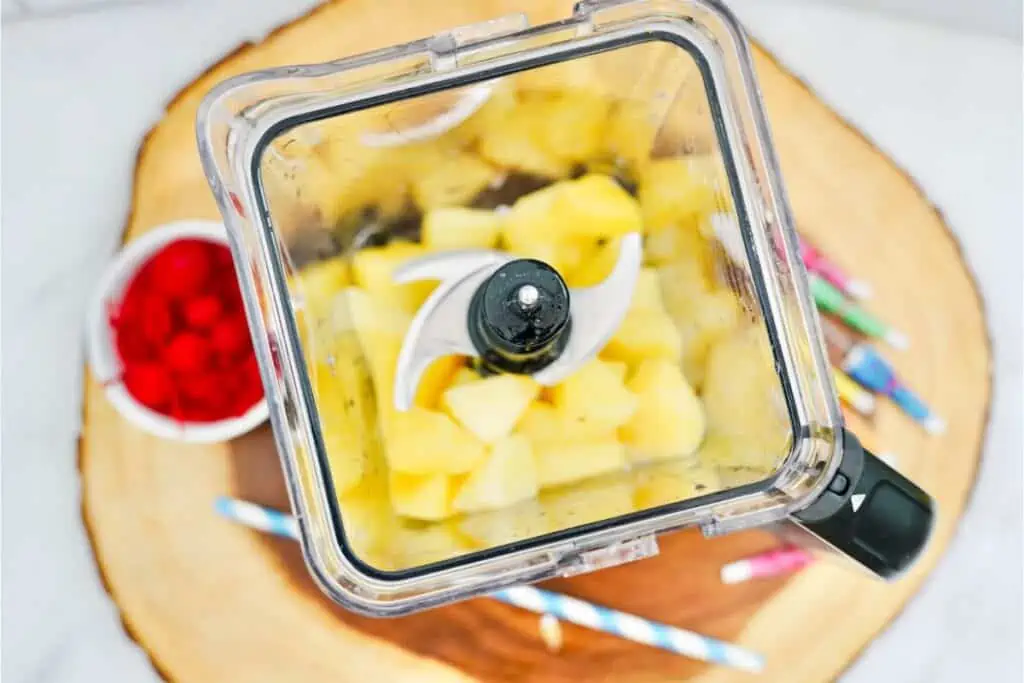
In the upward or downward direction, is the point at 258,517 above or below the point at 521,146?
below

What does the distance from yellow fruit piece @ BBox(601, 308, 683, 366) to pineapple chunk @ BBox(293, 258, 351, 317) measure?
15 cm

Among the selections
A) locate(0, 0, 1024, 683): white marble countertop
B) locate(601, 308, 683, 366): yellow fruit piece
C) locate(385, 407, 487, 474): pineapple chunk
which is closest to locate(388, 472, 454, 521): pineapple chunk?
locate(385, 407, 487, 474): pineapple chunk

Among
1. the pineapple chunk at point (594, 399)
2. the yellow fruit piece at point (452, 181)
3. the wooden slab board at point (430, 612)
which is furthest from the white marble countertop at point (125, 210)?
the pineapple chunk at point (594, 399)

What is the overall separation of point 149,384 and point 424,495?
191 mm

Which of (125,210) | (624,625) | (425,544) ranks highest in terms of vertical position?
(125,210)

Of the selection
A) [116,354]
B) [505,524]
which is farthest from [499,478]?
[116,354]

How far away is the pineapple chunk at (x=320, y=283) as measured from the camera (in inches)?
19.6

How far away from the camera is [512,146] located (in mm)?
515

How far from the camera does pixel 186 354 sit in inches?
21.2

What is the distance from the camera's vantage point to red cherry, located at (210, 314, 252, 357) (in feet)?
1.79

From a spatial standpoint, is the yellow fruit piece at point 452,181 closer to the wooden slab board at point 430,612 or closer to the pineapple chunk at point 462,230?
the pineapple chunk at point 462,230

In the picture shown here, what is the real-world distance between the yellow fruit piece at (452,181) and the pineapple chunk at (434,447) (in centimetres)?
13

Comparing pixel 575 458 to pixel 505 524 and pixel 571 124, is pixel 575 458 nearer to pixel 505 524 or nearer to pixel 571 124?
pixel 505 524

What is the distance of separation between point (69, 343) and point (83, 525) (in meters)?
0.12
